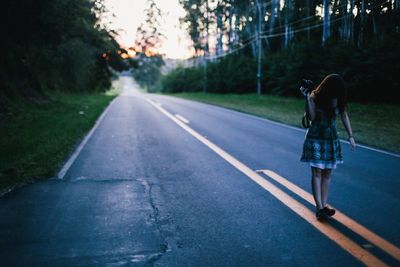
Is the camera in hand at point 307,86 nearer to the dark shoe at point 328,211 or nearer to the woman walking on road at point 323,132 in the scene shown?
the woman walking on road at point 323,132

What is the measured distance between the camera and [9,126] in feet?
41.6

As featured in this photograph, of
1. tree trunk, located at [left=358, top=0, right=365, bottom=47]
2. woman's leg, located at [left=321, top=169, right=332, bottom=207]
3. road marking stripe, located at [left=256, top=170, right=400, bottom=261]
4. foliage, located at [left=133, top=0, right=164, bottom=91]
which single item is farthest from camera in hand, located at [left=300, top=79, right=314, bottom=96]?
foliage, located at [left=133, top=0, right=164, bottom=91]

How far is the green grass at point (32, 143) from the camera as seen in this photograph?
22.9ft

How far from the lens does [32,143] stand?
32.7ft

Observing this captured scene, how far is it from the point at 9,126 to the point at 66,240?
32.8 ft

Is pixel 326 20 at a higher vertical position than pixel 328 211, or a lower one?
higher

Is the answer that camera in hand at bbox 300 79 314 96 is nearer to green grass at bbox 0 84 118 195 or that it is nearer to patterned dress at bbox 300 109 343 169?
patterned dress at bbox 300 109 343 169

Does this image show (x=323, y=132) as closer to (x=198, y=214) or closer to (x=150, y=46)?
(x=198, y=214)

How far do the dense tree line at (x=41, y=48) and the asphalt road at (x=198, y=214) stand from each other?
11168 millimetres

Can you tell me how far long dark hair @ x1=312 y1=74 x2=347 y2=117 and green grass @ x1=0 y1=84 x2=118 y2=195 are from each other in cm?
480

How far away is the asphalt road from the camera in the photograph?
363 centimetres

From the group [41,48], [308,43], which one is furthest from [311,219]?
[41,48]

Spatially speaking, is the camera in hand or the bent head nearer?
the bent head

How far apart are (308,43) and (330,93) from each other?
25.2m
